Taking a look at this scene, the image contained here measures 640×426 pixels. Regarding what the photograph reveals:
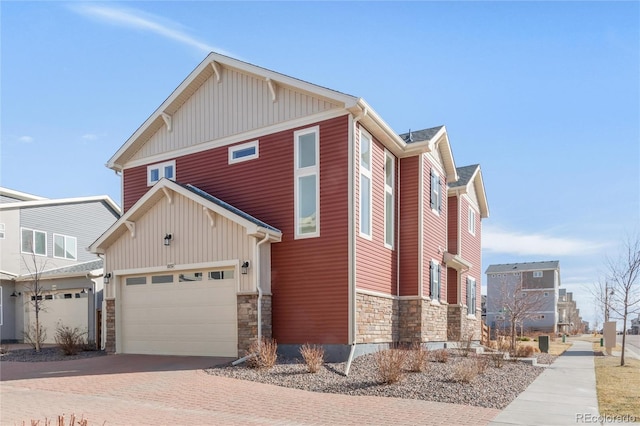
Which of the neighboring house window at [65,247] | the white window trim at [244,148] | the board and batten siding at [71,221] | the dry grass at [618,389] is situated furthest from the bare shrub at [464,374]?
the neighboring house window at [65,247]

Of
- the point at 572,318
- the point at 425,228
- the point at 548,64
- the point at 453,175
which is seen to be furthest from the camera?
the point at 572,318

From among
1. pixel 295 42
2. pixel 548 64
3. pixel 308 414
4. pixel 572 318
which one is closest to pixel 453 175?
pixel 548 64

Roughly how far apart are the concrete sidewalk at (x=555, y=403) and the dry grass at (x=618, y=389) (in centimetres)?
18

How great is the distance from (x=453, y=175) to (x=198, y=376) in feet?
44.5

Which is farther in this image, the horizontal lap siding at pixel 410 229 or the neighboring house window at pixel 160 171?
the neighboring house window at pixel 160 171

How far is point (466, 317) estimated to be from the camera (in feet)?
75.9

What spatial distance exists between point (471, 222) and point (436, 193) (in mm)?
6801

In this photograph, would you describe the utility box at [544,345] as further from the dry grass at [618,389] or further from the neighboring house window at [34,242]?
the neighboring house window at [34,242]

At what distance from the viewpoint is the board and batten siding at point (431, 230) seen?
17.5m

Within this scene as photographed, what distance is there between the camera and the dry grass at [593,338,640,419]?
903cm

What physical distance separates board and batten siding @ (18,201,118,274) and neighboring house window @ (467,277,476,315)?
19.2 metres

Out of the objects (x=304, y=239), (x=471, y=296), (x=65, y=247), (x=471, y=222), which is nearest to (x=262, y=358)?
(x=304, y=239)

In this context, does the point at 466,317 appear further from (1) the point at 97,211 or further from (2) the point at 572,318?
(2) the point at 572,318

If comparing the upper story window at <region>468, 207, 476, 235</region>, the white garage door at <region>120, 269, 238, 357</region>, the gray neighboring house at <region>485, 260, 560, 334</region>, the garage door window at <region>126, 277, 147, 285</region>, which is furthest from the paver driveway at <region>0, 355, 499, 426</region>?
the gray neighboring house at <region>485, 260, 560, 334</region>
